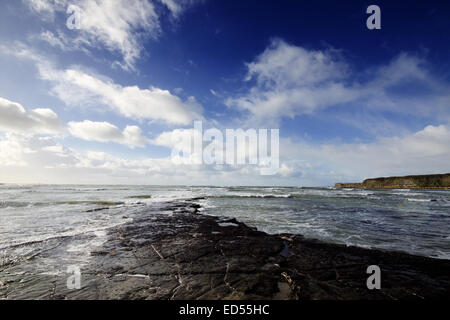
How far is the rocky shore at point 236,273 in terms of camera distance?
4398 millimetres

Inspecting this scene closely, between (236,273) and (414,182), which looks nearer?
(236,273)

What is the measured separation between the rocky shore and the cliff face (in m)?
126

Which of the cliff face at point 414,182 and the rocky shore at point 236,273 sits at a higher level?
the rocky shore at point 236,273

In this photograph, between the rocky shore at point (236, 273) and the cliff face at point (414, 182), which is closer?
the rocky shore at point (236, 273)

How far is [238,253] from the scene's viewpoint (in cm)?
712

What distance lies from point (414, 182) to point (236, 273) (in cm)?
13532

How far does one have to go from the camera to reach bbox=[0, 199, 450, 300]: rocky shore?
440cm

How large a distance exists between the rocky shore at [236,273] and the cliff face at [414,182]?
126056 mm

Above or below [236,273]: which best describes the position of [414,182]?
below

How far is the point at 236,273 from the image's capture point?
213 inches

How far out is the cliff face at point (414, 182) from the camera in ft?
301

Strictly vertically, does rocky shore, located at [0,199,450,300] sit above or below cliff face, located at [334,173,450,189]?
above
